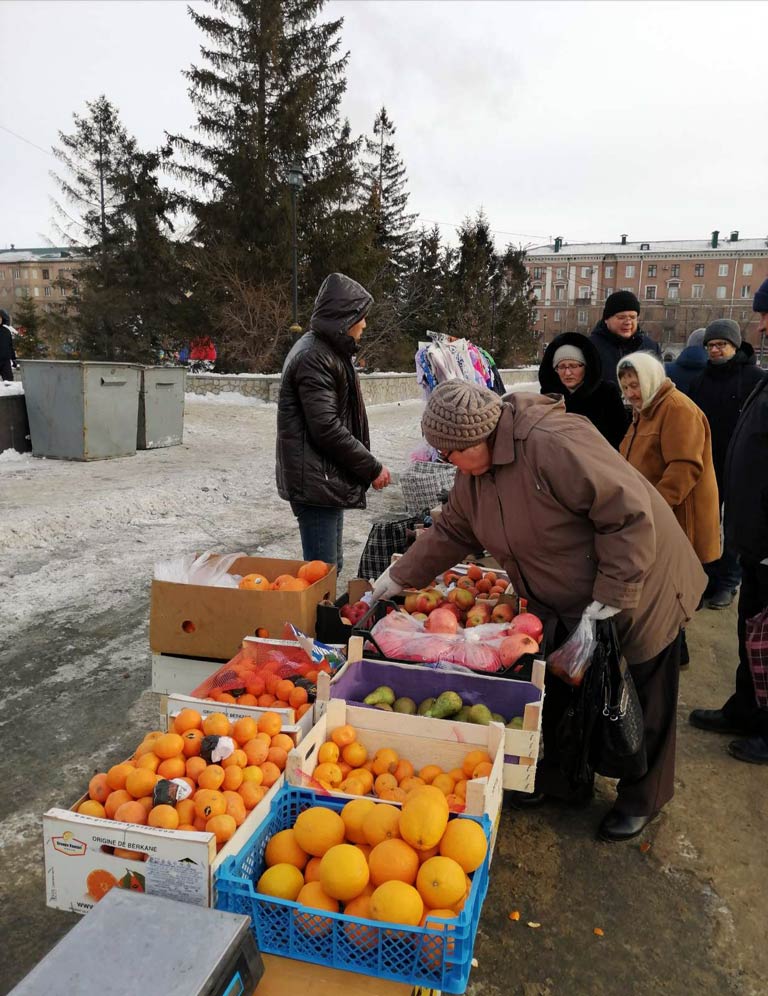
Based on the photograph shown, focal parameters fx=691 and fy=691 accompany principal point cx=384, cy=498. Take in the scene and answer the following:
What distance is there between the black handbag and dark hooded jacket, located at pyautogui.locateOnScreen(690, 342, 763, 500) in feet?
10.9

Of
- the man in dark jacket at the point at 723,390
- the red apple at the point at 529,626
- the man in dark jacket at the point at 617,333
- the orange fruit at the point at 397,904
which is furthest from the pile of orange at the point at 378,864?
the man in dark jacket at the point at 723,390

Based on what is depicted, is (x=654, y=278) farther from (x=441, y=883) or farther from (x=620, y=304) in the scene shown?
(x=441, y=883)

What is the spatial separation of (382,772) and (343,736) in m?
0.16

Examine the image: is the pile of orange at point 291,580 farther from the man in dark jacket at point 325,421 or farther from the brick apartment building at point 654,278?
the brick apartment building at point 654,278

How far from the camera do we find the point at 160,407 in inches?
423

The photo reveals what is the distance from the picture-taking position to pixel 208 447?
11.4 metres

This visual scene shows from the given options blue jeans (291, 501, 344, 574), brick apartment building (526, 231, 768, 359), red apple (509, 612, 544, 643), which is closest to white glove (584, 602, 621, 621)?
red apple (509, 612, 544, 643)

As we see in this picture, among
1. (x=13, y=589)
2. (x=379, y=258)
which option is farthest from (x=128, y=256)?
(x=13, y=589)

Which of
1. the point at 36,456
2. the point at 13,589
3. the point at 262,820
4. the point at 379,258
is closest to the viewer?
the point at 262,820

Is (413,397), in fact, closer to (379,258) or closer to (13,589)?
(379,258)

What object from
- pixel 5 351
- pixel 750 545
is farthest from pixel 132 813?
pixel 5 351

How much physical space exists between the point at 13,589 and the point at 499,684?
4135mm

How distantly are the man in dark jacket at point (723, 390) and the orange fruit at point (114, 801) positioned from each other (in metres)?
4.72

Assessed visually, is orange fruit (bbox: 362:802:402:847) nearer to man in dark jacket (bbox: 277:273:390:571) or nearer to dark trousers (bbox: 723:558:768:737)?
man in dark jacket (bbox: 277:273:390:571)
